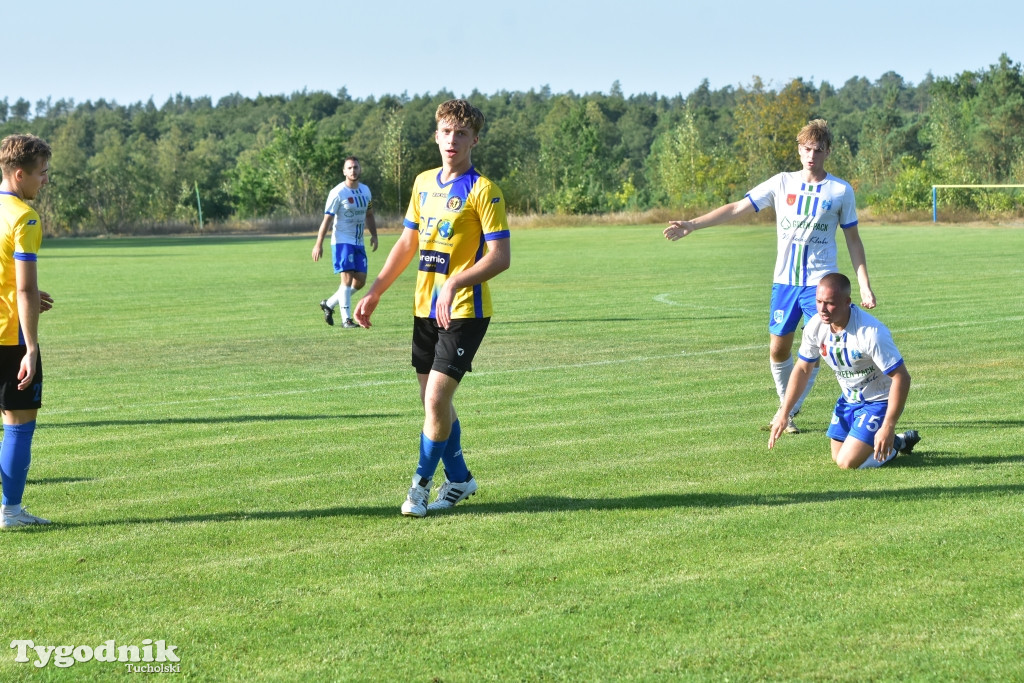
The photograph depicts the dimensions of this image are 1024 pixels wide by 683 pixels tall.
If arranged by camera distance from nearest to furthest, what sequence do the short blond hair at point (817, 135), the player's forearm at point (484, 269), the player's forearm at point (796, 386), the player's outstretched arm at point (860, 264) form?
the player's forearm at point (484, 269)
the player's forearm at point (796, 386)
the short blond hair at point (817, 135)
the player's outstretched arm at point (860, 264)

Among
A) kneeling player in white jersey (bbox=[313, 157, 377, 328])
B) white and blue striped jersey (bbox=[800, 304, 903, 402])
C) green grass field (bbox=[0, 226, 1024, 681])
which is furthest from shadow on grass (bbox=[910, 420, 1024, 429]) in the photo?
kneeling player in white jersey (bbox=[313, 157, 377, 328])

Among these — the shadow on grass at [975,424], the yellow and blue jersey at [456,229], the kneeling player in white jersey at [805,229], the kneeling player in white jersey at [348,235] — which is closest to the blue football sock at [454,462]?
the yellow and blue jersey at [456,229]

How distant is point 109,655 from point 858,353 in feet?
16.3

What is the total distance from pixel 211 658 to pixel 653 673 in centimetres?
166

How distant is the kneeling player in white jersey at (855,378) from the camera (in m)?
7.07

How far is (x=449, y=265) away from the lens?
21.1ft

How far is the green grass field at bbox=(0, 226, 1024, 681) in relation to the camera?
4.40m

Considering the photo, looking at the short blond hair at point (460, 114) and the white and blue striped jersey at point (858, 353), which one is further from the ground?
the short blond hair at point (460, 114)

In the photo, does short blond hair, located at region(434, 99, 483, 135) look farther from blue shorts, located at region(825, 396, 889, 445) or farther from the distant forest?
the distant forest

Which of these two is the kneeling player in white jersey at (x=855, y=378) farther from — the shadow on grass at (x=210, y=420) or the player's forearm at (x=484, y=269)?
the shadow on grass at (x=210, y=420)

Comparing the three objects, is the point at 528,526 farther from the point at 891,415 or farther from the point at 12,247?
the point at 12,247

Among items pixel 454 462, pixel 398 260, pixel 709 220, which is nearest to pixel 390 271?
pixel 398 260

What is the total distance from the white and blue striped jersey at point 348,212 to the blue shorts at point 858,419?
35.0 ft

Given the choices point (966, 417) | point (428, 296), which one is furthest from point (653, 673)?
point (966, 417)
